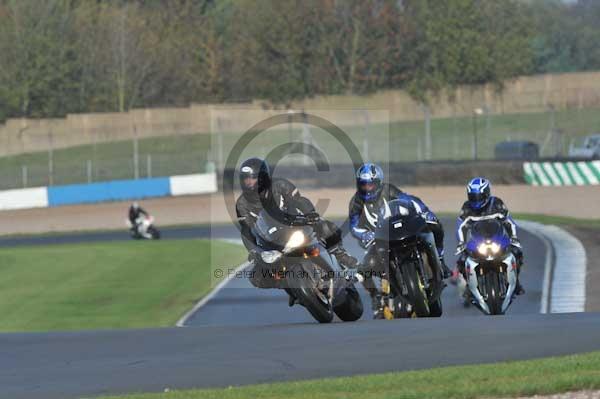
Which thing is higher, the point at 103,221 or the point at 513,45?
the point at 513,45

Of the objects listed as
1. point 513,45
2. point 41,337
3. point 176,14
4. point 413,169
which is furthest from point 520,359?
point 176,14

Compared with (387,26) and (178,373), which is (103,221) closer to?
(387,26)

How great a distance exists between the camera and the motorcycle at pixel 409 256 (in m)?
12.5

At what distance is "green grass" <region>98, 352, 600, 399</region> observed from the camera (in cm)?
788

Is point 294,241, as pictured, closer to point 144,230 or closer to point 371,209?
point 371,209

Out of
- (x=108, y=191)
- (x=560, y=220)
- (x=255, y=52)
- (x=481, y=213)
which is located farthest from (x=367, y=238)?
(x=255, y=52)

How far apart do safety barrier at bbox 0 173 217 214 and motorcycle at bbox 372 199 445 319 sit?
1426 inches

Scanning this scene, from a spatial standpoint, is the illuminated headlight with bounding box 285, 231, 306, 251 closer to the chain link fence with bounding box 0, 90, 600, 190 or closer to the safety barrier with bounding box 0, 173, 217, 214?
the chain link fence with bounding box 0, 90, 600, 190

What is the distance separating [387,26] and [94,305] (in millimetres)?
51078

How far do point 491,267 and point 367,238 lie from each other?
2170 millimetres

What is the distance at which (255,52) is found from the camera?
72688 millimetres

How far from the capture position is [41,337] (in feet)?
40.3

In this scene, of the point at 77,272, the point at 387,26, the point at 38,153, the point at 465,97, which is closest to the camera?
the point at 77,272

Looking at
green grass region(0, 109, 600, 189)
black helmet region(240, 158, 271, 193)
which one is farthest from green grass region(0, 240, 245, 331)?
green grass region(0, 109, 600, 189)
